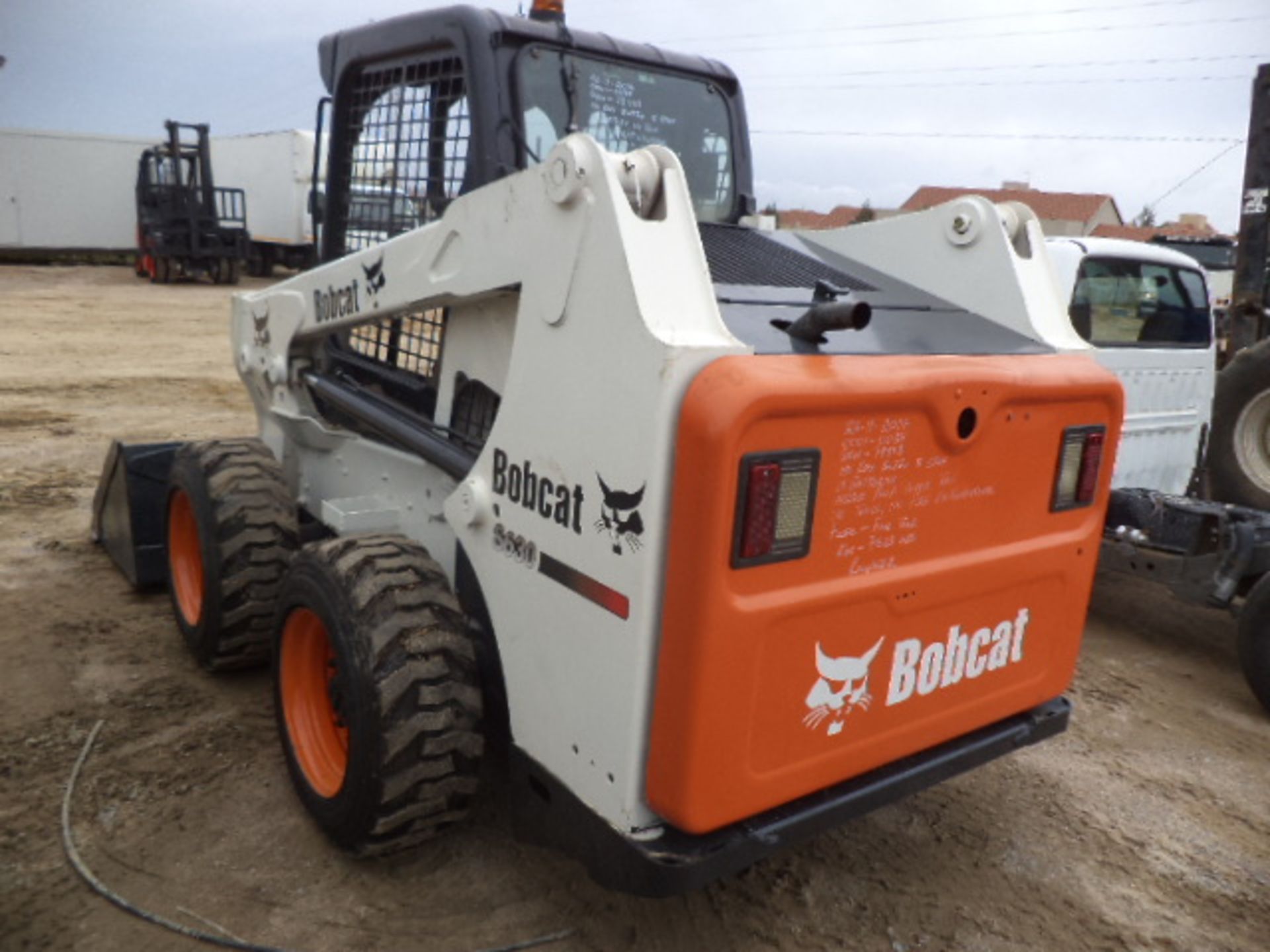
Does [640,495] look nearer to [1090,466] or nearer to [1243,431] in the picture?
[1090,466]

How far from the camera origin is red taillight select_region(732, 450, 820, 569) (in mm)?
1934

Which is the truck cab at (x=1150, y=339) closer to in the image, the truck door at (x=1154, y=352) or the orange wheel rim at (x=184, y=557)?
the truck door at (x=1154, y=352)

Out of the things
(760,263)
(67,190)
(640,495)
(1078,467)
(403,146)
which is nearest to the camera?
(640,495)

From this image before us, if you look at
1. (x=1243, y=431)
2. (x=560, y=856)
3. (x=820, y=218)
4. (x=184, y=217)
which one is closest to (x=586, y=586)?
(x=560, y=856)

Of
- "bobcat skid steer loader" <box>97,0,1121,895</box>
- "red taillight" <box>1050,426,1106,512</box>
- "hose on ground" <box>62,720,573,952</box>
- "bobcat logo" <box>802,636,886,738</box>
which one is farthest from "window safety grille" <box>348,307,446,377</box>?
"red taillight" <box>1050,426,1106,512</box>

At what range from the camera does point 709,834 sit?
2.16 m

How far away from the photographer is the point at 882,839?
3.02 meters

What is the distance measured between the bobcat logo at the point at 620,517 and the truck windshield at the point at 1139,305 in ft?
11.6

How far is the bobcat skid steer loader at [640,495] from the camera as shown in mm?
1999

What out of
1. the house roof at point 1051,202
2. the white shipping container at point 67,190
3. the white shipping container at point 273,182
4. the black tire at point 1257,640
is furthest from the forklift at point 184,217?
the house roof at point 1051,202

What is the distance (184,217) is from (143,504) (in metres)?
17.9

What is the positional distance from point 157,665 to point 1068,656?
3.11 metres

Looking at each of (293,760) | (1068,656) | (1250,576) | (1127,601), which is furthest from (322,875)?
(1127,601)

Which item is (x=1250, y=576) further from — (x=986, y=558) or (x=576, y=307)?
(x=576, y=307)
